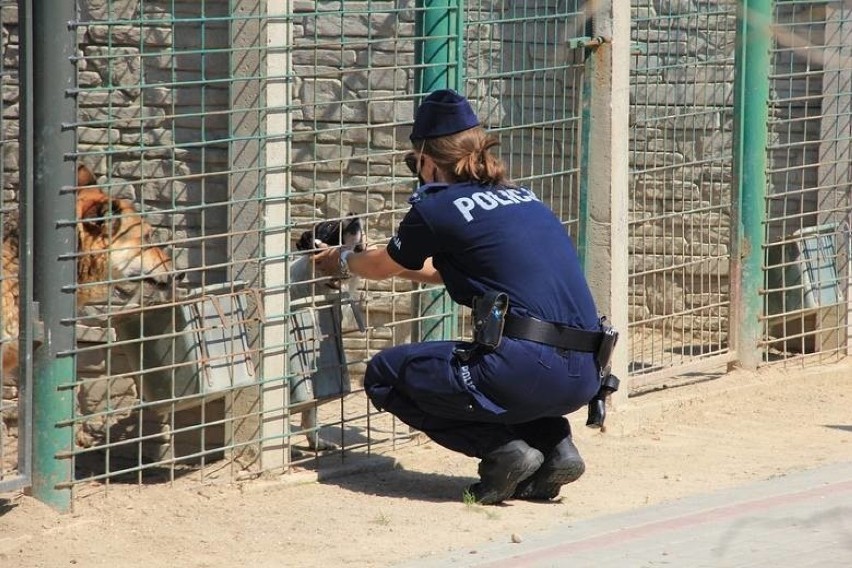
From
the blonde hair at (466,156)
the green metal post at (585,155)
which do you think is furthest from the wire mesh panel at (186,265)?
→ the green metal post at (585,155)

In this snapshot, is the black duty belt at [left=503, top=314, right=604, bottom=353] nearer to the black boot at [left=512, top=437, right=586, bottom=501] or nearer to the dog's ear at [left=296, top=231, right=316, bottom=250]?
the black boot at [left=512, top=437, right=586, bottom=501]

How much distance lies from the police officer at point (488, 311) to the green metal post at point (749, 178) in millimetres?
2826

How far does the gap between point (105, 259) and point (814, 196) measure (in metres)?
5.03

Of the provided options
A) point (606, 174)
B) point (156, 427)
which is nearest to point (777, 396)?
point (606, 174)

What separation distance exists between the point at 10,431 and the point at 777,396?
4197mm

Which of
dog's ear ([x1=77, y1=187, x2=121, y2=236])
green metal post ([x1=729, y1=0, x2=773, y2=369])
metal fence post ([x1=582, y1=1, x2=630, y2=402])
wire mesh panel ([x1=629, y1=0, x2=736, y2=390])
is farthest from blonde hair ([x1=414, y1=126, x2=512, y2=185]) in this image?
green metal post ([x1=729, y1=0, x2=773, y2=369])

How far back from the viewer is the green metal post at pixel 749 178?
8.17 metres

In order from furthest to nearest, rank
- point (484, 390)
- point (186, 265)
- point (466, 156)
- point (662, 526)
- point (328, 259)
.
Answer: point (186, 265) < point (328, 259) < point (466, 156) < point (484, 390) < point (662, 526)

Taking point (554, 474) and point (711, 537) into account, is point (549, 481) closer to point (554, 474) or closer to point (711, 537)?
point (554, 474)

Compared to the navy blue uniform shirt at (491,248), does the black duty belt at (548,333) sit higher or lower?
lower

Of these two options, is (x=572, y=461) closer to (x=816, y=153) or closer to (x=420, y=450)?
(x=420, y=450)

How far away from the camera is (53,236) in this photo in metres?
5.20

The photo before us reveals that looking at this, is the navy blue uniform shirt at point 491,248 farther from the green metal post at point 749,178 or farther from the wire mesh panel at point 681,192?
the green metal post at point 749,178

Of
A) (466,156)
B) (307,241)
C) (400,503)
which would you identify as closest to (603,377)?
(400,503)
